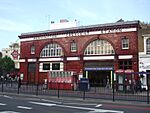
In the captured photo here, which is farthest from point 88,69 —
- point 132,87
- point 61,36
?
point 132,87

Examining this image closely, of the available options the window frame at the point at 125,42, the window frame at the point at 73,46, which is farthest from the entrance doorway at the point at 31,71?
the window frame at the point at 125,42

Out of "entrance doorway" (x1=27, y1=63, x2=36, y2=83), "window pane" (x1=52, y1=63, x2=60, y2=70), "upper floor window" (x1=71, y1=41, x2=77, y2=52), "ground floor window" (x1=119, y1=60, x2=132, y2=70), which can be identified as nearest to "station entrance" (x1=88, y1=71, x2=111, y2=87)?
"ground floor window" (x1=119, y1=60, x2=132, y2=70)

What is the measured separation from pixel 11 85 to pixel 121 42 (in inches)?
709

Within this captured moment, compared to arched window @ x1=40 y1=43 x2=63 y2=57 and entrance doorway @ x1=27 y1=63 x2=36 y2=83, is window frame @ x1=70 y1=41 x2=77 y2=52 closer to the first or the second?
arched window @ x1=40 y1=43 x2=63 y2=57

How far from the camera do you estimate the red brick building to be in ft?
132

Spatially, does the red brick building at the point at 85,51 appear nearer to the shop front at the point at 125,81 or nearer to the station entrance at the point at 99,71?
the station entrance at the point at 99,71

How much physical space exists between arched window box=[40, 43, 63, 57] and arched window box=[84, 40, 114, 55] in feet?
18.4

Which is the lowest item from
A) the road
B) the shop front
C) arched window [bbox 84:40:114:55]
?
the road

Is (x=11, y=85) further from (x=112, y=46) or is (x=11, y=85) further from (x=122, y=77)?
(x=112, y=46)

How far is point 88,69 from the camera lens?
4309 cm

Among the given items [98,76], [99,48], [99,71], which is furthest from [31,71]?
[99,48]

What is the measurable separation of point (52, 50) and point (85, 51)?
717cm

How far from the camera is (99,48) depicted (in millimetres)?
42875

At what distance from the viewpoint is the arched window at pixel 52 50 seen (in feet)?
155
